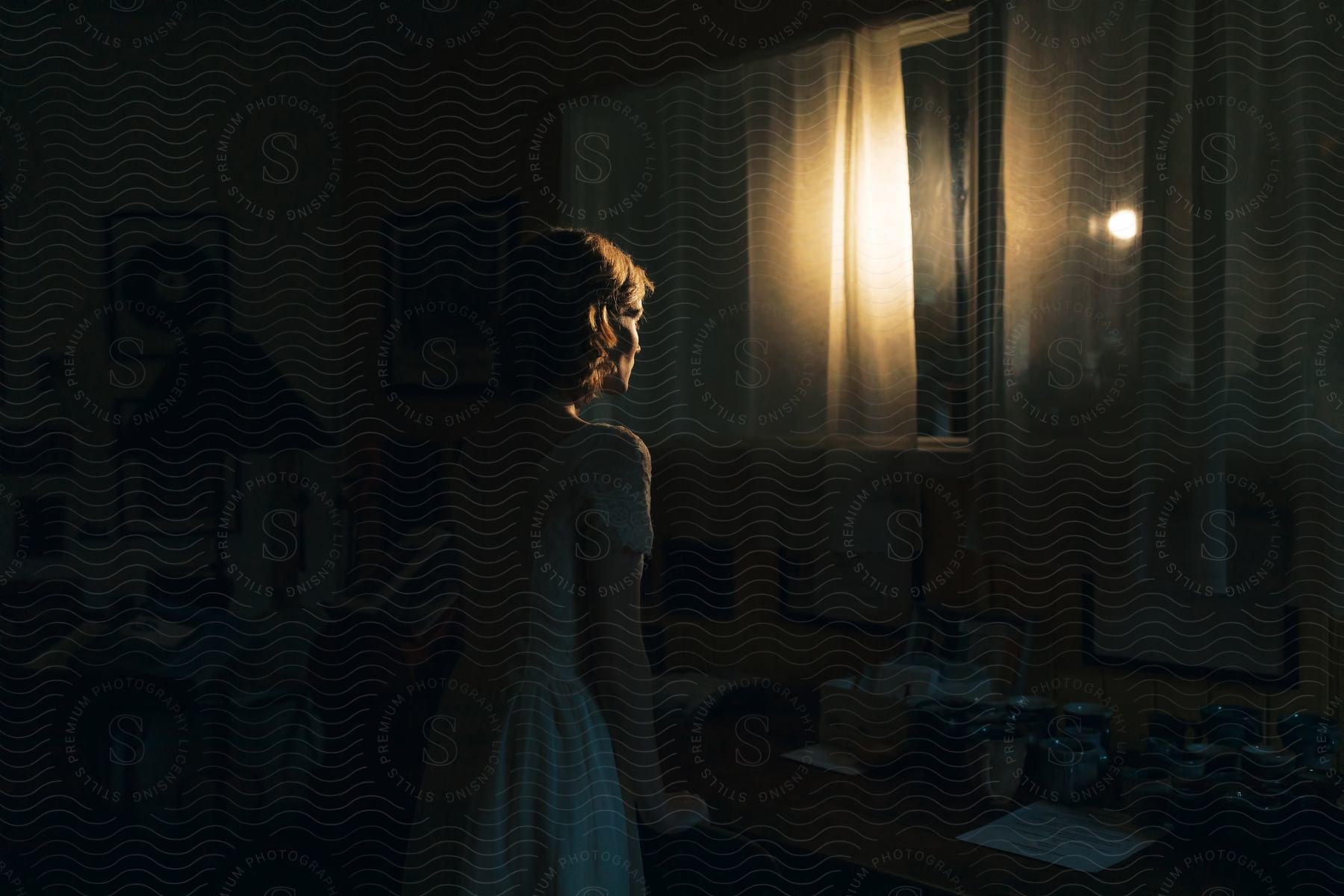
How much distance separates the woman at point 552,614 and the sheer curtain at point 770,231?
0.06 metres

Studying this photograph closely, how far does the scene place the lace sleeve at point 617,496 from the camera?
1.19 metres

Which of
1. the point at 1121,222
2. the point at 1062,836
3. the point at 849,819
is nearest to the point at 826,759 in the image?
the point at 849,819

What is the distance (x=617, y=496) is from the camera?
3.92 feet

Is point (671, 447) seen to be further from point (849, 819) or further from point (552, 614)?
point (849, 819)

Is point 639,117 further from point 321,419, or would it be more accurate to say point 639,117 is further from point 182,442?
point 182,442

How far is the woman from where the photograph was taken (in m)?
1.17

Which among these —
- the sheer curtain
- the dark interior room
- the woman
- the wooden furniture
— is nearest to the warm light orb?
the dark interior room

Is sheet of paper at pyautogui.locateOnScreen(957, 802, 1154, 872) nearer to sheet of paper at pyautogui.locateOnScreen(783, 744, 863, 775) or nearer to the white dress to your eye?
sheet of paper at pyautogui.locateOnScreen(783, 744, 863, 775)

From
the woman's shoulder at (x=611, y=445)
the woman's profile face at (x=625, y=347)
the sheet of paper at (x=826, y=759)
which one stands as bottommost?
the sheet of paper at (x=826, y=759)

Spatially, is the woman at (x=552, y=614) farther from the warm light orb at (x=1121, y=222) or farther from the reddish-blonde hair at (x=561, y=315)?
the warm light orb at (x=1121, y=222)

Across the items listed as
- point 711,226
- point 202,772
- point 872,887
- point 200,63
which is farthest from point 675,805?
point 200,63

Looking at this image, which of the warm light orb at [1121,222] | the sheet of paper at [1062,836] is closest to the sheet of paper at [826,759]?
the sheet of paper at [1062,836]

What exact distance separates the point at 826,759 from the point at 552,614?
1.19 feet

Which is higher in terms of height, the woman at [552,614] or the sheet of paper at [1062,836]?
the woman at [552,614]
